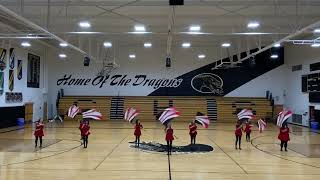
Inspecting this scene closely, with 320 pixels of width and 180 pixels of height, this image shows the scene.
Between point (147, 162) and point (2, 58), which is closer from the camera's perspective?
point (147, 162)

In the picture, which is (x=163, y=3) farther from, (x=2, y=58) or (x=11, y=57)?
(x=11, y=57)

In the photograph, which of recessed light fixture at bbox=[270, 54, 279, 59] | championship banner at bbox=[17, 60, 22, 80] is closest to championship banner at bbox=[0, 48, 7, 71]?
championship banner at bbox=[17, 60, 22, 80]

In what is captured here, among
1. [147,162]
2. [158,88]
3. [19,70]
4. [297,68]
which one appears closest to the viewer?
[147,162]

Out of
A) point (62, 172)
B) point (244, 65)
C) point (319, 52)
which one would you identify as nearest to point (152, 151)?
point (62, 172)

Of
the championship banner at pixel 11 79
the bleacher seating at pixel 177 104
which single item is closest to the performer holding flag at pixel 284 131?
the bleacher seating at pixel 177 104

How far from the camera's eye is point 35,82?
3312 centimetres

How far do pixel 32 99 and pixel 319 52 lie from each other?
24.1m

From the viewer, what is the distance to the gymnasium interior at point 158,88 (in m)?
13.5

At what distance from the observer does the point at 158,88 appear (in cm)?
3678

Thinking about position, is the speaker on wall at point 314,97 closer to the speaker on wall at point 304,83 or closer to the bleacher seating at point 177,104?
the speaker on wall at point 304,83

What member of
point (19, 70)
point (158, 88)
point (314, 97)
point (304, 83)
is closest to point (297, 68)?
point (304, 83)

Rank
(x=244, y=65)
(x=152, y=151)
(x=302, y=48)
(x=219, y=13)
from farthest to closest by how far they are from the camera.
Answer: (x=244, y=65) → (x=302, y=48) → (x=219, y=13) → (x=152, y=151)

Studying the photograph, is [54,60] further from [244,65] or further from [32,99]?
[244,65]

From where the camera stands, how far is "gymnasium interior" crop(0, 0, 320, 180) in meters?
13.5
